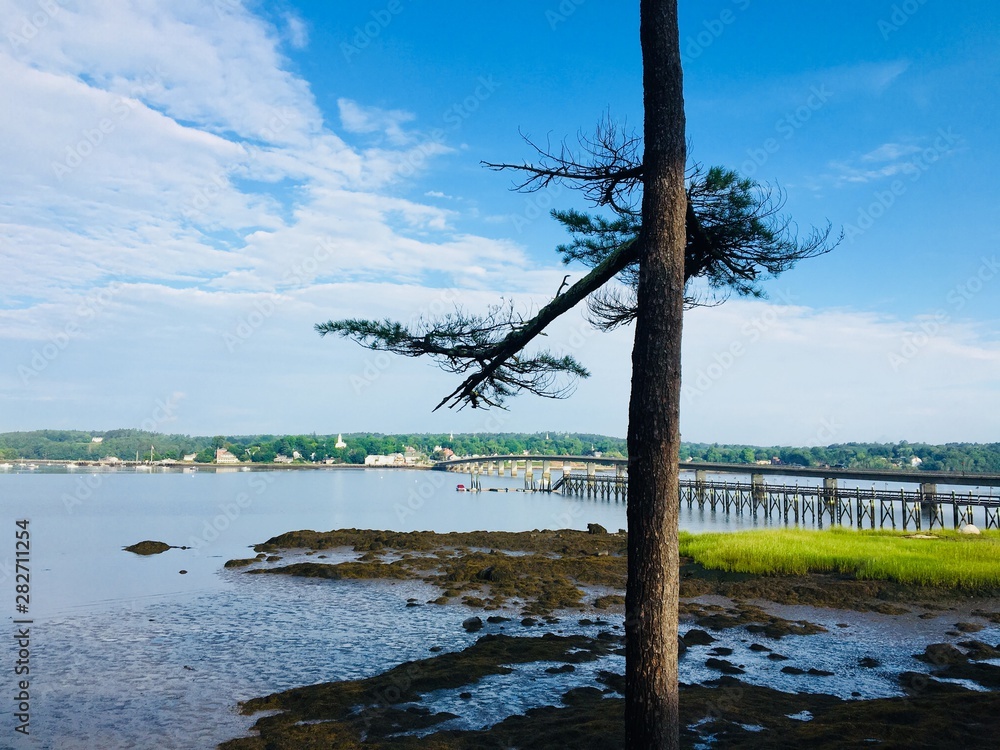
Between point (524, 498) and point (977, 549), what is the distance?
64644 millimetres

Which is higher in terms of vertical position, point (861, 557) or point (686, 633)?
point (861, 557)

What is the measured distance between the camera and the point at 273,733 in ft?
25.8

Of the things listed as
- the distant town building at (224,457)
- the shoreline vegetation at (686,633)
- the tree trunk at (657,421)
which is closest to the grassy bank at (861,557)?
the shoreline vegetation at (686,633)

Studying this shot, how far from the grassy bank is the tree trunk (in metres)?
14.8

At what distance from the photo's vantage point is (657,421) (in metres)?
5.31

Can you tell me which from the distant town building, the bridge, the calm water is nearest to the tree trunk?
the calm water

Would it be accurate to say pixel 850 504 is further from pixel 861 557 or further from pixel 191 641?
pixel 191 641

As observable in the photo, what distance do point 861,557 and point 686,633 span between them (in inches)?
364

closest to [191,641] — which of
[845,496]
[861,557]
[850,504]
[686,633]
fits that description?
[686,633]

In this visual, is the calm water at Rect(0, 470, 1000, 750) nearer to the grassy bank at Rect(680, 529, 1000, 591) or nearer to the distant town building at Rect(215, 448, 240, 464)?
the grassy bank at Rect(680, 529, 1000, 591)

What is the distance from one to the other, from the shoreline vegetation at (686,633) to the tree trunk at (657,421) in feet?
7.42

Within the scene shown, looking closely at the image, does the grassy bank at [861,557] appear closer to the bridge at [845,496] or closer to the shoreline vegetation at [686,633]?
the shoreline vegetation at [686,633]

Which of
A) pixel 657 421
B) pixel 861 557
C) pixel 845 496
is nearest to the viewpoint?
pixel 657 421

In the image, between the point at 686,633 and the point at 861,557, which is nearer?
the point at 686,633
